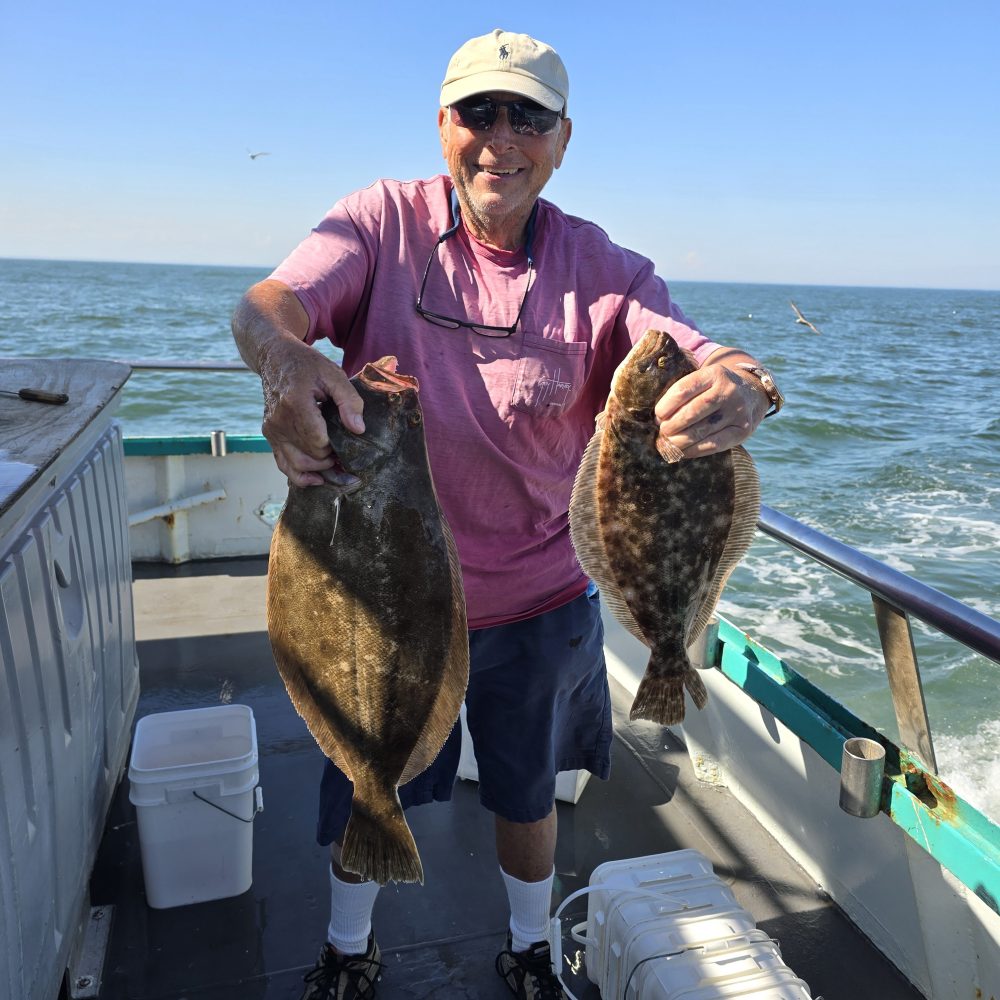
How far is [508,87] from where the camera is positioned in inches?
78.9

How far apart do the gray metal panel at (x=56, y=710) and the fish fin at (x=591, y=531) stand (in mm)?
1299

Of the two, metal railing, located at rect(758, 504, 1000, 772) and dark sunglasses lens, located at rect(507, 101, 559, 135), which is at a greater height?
dark sunglasses lens, located at rect(507, 101, 559, 135)

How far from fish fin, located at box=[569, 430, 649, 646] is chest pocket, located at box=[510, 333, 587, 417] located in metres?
0.23

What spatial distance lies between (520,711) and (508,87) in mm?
1624

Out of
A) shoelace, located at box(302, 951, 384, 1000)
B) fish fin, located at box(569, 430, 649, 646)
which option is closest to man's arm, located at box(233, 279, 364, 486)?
fish fin, located at box(569, 430, 649, 646)

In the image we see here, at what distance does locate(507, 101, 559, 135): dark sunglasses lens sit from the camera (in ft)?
6.83

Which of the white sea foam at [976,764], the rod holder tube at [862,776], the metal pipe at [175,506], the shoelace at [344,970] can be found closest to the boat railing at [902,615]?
the rod holder tube at [862,776]

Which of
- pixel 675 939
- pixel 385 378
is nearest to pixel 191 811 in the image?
pixel 675 939

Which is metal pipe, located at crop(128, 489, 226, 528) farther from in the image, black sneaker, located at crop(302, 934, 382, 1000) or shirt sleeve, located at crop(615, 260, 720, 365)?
shirt sleeve, located at crop(615, 260, 720, 365)

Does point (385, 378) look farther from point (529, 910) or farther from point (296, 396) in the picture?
point (529, 910)

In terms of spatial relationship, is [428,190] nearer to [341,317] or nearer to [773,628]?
[341,317]

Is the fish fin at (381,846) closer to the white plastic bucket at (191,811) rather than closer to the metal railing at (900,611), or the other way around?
the white plastic bucket at (191,811)

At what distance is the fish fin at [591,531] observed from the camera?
2008mm

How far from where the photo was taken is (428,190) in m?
2.30
